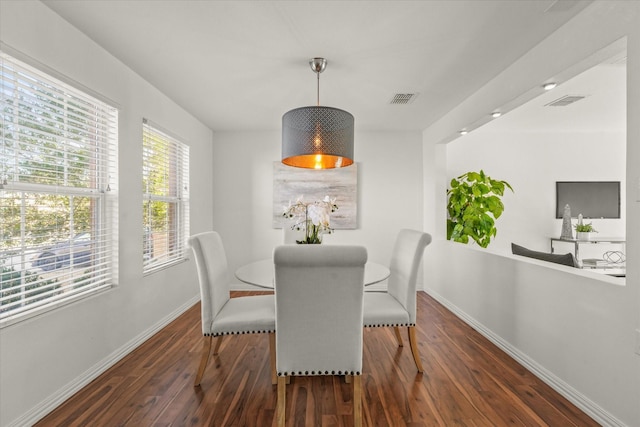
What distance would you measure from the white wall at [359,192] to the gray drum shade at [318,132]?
2.47 m

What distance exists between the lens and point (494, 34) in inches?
87.0

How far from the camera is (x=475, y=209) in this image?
14.3ft

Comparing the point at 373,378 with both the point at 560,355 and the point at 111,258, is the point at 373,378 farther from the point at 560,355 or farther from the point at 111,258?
the point at 111,258

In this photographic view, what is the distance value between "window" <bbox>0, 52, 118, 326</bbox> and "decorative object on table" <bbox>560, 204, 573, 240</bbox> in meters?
5.88

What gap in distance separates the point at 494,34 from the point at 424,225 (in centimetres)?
293

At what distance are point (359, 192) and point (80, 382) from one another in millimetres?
3725

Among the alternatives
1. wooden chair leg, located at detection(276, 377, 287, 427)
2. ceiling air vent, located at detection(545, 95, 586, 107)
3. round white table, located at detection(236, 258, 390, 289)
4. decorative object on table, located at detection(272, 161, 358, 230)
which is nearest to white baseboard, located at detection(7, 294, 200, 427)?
round white table, located at detection(236, 258, 390, 289)

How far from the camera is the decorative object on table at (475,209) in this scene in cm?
434

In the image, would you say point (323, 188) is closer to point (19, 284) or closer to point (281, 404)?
point (281, 404)

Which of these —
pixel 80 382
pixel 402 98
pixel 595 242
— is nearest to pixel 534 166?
pixel 595 242

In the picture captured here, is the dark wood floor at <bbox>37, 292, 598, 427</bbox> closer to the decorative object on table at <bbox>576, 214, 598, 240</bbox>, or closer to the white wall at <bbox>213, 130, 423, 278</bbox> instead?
the white wall at <bbox>213, 130, 423, 278</bbox>

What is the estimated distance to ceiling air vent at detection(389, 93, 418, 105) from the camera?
334cm

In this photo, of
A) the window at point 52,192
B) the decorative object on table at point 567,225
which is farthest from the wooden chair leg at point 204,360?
the decorative object on table at point 567,225

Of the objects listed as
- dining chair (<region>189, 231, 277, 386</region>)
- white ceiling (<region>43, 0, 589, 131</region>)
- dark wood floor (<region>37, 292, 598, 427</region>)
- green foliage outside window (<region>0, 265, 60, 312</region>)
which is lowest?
dark wood floor (<region>37, 292, 598, 427</region>)
